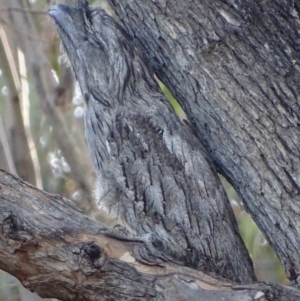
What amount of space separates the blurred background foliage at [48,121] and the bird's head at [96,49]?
1.18 metres

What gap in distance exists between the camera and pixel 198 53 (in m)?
1.89

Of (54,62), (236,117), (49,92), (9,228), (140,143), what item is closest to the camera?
(9,228)

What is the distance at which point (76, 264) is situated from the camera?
161 cm

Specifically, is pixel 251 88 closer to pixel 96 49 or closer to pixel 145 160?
pixel 145 160

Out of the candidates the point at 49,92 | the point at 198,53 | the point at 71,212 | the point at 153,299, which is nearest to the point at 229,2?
the point at 198,53

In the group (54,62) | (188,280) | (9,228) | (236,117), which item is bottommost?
(54,62)

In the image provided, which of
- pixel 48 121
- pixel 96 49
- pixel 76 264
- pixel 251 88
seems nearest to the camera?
pixel 76 264

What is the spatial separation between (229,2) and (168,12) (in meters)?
0.19

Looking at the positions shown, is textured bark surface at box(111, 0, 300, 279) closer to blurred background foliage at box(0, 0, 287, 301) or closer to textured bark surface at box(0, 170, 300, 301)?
textured bark surface at box(0, 170, 300, 301)

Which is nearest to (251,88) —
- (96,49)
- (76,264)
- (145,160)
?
(145,160)

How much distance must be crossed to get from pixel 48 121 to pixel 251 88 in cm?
218

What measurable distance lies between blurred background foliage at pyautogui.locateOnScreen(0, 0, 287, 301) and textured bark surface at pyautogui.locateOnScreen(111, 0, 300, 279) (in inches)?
57.2

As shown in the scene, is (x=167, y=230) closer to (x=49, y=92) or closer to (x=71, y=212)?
(x=71, y=212)

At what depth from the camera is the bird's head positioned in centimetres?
204
